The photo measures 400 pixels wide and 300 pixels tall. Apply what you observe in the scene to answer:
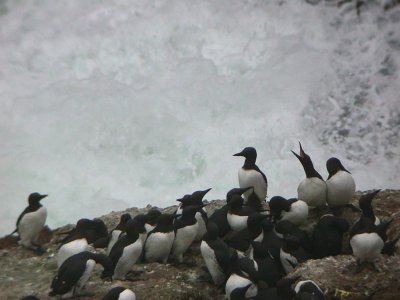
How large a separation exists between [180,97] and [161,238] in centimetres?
781

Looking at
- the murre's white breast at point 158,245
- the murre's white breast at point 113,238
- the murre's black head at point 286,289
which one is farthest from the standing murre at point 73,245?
the murre's black head at point 286,289

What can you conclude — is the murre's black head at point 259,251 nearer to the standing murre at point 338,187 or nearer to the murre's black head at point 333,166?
the standing murre at point 338,187

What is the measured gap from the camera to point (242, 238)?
9125mm

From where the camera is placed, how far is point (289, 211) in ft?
31.9

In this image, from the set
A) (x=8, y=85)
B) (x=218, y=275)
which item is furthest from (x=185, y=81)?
(x=218, y=275)

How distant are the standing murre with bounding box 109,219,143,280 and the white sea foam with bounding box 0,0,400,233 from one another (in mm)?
5039

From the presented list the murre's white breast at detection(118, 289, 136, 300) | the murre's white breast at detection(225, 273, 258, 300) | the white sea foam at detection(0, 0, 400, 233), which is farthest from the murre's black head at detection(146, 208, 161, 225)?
the white sea foam at detection(0, 0, 400, 233)

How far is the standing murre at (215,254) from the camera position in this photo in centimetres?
870

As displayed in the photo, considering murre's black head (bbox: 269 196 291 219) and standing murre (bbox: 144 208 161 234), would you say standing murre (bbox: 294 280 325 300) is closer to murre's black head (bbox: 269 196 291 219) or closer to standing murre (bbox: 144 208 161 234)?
murre's black head (bbox: 269 196 291 219)

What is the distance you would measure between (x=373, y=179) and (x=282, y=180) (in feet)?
4.88

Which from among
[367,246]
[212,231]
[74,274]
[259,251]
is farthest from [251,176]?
[74,274]

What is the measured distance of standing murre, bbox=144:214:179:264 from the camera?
30.0 feet

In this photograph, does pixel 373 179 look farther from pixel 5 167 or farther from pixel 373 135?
pixel 5 167

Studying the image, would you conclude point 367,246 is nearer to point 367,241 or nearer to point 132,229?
point 367,241
